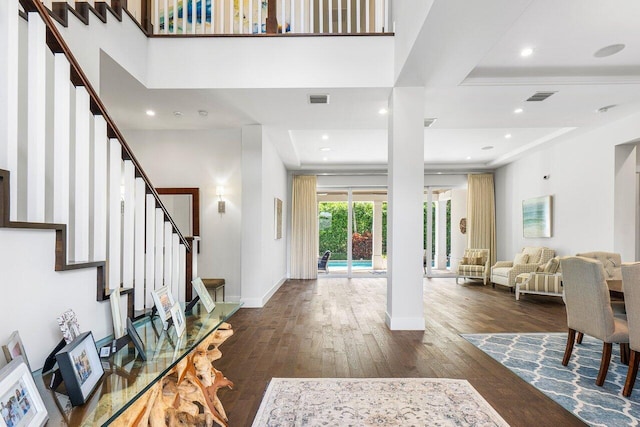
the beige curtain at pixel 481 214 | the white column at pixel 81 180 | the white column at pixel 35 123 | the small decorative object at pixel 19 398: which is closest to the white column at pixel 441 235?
the beige curtain at pixel 481 214

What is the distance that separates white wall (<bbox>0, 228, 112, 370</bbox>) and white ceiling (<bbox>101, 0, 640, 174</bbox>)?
2690 mm

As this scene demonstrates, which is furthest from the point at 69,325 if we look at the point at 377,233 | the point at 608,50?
the point at 377,233

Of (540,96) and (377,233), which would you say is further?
(377,233)

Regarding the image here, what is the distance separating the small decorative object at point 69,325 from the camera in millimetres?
1456

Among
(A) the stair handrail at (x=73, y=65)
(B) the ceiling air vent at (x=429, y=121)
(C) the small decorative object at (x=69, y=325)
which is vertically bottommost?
(C) the small decorative object at (x=69, y=325)

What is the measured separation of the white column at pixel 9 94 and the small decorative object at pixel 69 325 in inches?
16.5

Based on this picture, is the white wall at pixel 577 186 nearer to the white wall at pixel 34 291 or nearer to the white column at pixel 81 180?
the white column at pixel 81 180

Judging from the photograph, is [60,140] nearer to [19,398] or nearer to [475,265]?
[19,398]

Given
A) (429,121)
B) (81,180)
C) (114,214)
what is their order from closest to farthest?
(81,180)
(114,214)
(429,121)

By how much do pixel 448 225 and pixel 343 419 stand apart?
816 cm

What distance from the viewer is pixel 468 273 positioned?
8289 millimetres

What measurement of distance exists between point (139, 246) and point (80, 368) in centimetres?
103

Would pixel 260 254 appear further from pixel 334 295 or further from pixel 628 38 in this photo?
pixel 628 38

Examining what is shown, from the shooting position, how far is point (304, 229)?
9180 millimetres
